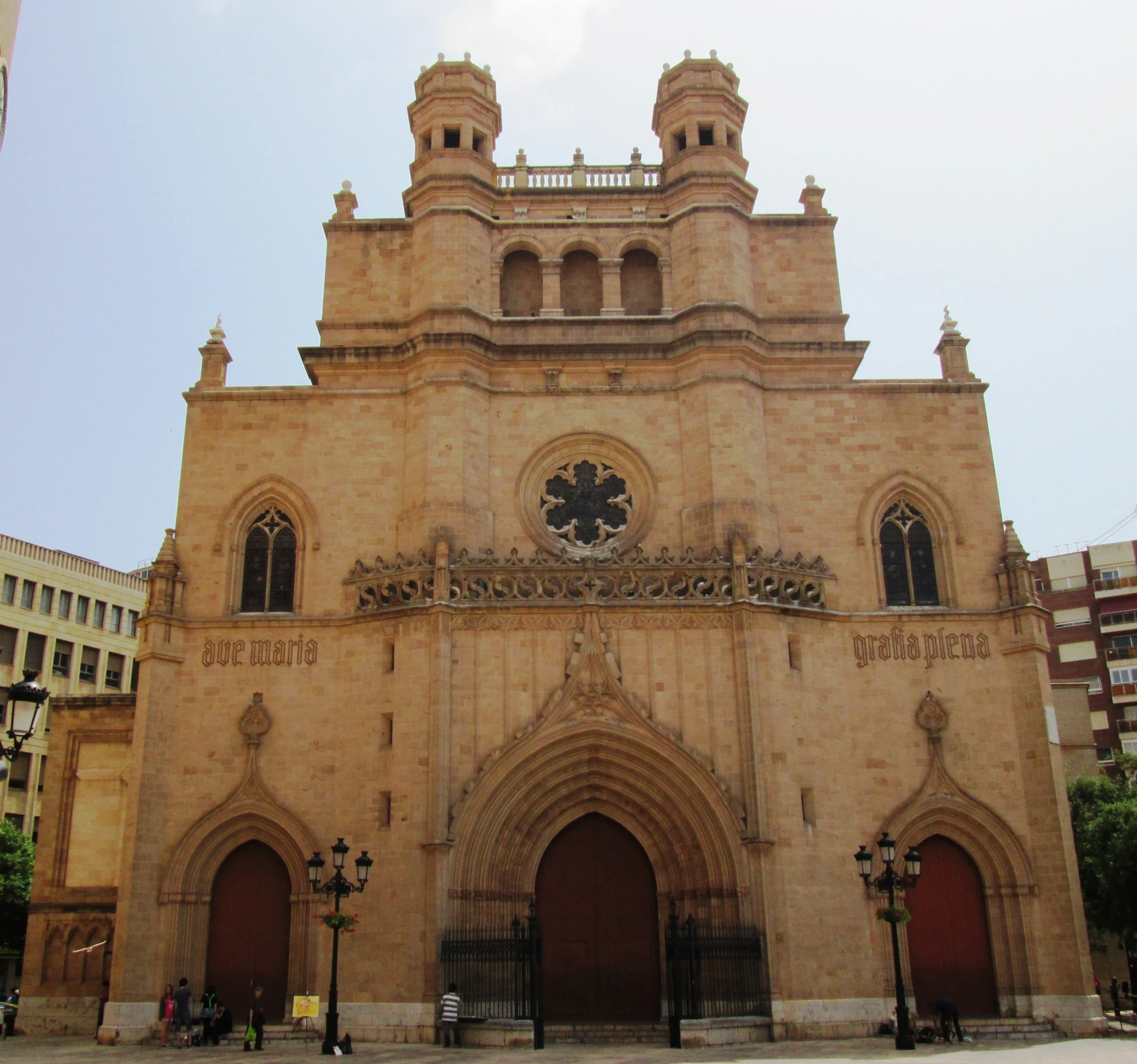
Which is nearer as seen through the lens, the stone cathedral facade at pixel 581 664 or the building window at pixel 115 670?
the stone cathedral facade at pixel 581 664

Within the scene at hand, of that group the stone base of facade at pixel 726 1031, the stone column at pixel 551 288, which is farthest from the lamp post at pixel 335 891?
the stone column at pixel 551 288

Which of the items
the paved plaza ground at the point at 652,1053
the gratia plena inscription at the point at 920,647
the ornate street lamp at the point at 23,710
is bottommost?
the paved plaza ground at the point at 652,1053

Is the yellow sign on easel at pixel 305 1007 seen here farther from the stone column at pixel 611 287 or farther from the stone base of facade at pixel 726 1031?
the stone column at pixel 611 287

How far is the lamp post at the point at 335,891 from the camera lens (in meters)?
19.7

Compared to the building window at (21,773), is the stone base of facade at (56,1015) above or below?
below

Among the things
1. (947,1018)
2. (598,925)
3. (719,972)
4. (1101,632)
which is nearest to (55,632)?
(598,925)

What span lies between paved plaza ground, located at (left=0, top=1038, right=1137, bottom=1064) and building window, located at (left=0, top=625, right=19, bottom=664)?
28168 millimetres

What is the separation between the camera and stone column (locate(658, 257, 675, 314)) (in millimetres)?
28156

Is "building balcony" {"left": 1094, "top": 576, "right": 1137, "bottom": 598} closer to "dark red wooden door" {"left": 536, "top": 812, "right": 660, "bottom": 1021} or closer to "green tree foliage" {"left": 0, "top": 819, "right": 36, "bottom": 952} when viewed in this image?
"dark red wooden door" {"left": 536, "top": 812, "right": 660, "bottom": 1021}

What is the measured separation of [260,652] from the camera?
81.8ft

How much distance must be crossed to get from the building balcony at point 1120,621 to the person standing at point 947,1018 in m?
36.9

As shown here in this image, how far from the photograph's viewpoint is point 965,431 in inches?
1058

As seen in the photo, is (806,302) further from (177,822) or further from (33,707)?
(33,707)

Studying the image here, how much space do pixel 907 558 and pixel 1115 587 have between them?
110 ft
